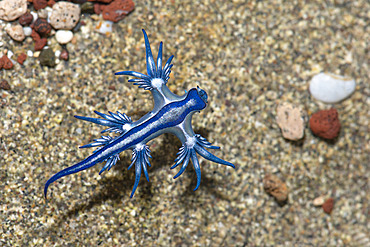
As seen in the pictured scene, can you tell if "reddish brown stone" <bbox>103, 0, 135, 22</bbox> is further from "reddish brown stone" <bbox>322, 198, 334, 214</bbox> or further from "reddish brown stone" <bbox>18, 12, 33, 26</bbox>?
"reddish brown stone" <bbox>322, 198, 334, 214</bbox>

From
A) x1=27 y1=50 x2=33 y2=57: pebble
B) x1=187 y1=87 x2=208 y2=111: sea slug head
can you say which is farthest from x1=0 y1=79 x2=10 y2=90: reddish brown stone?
x1=187 y1=87 x2=208 y2=111: sea slug head

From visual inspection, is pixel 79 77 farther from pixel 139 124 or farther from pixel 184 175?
pixel 184 175

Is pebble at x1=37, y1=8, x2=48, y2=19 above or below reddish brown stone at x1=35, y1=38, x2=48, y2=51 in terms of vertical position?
above

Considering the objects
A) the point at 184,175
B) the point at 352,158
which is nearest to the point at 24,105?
the point at 184,175

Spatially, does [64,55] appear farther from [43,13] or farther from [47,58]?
[43,13]

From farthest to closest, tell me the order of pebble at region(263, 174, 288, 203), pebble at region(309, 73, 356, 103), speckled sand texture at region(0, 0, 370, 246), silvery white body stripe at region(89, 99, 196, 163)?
1. pebble at region(309, 73, 356, 103)
2. pebble at region(263, 174, 288, 203)
3. speckled sand texture at region(0, 0, 370, 246)
4. silvery white body stripe at region(89, 99, 196, 163)

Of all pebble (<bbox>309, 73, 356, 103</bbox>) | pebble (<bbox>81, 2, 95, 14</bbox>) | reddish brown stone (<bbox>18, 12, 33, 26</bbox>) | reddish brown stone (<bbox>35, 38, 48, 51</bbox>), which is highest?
pebble (<bbox>81, 2, 95, 14</bbox>)

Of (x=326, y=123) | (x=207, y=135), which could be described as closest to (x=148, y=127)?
(x=207, y=135)

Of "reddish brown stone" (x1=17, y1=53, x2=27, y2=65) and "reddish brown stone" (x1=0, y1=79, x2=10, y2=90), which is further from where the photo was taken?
"reddish brown stone" (x1=17, y1=53, x2=27, y2=65)
